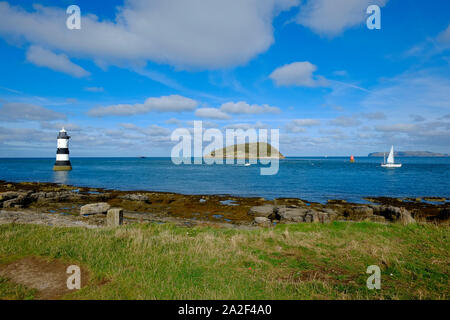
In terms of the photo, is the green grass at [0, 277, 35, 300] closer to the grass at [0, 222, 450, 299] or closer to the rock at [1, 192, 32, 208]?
the grass at [0, 222, 450, 299]

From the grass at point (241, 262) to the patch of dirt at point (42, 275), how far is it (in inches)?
11.0

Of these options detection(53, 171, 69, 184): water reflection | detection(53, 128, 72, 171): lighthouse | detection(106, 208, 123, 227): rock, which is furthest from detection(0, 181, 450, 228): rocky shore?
detection(53, 128, 72, 171): lighthouse

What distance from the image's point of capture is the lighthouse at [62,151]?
219 ft

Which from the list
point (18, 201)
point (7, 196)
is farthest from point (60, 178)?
point (18, 201)

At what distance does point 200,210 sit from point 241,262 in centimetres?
1935

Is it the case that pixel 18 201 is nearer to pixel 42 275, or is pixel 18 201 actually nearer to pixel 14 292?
pixel 42 275

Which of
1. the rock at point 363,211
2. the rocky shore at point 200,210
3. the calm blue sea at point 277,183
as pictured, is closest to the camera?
the rocky shore at point 200,210

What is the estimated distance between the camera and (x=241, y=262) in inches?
332

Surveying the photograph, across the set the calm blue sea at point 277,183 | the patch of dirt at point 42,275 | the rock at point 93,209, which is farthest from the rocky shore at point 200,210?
the patch of dirt at point 42,275

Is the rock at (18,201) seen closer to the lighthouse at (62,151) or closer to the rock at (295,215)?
the rock at (295,215)

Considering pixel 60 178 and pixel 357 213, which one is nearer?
pixel 357 213

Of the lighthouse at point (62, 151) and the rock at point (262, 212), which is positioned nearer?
the rock at point (262, 212)
